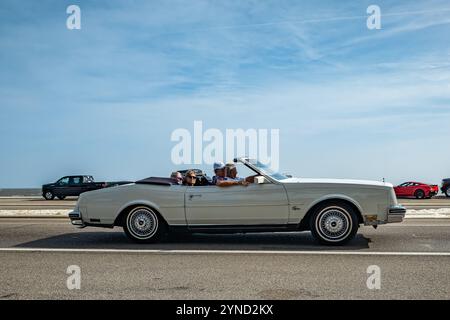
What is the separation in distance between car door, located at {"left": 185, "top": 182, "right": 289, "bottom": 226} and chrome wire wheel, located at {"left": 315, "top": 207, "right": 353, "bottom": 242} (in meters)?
0.57

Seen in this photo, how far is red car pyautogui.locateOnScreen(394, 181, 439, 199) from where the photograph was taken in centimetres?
3072

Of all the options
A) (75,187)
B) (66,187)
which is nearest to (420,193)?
(75,187)

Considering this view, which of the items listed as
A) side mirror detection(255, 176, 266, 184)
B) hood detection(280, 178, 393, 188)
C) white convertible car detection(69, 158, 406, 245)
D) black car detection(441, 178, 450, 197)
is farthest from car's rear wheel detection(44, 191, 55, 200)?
side mirror detection(255, 176, 266, 184)

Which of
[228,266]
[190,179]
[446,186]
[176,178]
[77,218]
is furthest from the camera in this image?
[446,186]

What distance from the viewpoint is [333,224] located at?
328 inches

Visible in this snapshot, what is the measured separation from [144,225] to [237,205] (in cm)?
169

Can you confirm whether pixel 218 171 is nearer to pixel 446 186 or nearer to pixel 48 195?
pixel 446 186

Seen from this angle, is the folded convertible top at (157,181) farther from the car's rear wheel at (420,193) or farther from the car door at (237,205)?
the car's rear wheel at (420,193)

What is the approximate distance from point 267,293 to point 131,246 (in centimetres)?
395

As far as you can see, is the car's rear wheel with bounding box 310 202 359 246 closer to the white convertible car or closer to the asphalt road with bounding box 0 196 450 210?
the white convertible car

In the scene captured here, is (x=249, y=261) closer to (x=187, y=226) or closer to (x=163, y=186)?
(x=187, y=226)

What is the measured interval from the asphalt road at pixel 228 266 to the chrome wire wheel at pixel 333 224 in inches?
10.0

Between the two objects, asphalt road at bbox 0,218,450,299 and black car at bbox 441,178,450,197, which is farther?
black car at bbox 441,178,450,197
